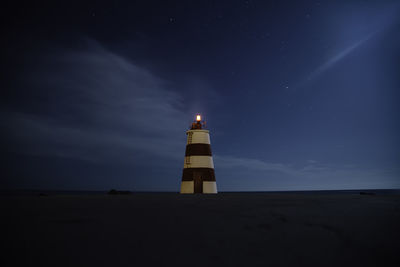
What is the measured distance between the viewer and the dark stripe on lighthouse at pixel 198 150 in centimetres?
1606

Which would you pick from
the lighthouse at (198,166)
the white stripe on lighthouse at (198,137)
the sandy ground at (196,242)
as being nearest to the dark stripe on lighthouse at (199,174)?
the lighthouse at (198,166)

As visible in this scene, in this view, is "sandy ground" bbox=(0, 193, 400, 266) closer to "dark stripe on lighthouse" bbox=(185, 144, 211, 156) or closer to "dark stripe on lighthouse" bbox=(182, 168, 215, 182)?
"dark stripe on lighthouse" bbox=(182, 168, 215, 182)

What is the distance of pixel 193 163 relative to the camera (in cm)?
1590

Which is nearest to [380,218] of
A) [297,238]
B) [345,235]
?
[345,235]

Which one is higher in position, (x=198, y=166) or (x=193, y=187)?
(x=198, y=166)

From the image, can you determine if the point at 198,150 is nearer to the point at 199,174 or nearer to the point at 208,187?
the point at 199,174

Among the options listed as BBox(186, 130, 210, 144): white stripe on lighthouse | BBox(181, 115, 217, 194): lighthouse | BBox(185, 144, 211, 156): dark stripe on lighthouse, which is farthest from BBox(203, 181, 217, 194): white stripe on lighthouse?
BBox(186, 130, 210, 144): white stripe on lighthouse

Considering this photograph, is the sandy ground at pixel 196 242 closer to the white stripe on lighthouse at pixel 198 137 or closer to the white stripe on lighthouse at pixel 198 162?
the white stripe on lighthouse at pixel 198 162

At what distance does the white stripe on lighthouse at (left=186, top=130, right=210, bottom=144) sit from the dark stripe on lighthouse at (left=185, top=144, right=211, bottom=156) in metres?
0.26

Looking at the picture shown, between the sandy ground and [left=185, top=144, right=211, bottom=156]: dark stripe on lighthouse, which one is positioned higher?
[left=185, top=144, right=211, bottom=156]: dark stripe on lighthouse

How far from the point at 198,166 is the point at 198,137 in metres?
1.88

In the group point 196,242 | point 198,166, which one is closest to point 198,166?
point 198,166

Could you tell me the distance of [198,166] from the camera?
15805mm

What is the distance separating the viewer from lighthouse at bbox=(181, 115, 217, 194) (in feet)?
51.2
